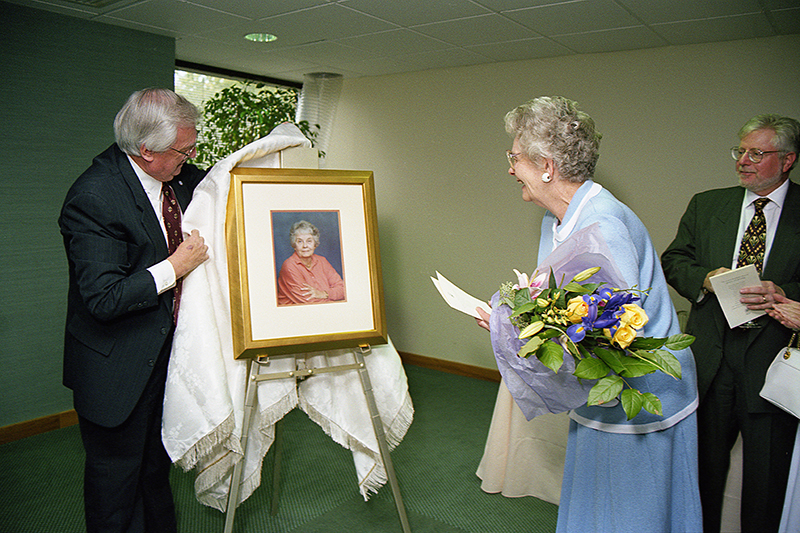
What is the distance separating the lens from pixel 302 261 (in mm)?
2068

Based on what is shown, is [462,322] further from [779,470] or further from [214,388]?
[214,388]

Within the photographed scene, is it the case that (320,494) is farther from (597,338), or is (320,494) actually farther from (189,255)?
(597,338)

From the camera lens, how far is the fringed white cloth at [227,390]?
6.38 ft

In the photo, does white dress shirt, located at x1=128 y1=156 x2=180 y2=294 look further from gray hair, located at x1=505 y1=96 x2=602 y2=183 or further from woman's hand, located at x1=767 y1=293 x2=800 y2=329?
woman's hand, located at x1=767 y1=293 x2=800 y2=329

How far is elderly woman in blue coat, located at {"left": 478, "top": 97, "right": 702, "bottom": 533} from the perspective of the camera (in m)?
1.57

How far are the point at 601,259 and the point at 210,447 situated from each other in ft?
4.45

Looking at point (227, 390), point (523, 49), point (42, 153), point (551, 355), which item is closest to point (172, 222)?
point (227, 390)

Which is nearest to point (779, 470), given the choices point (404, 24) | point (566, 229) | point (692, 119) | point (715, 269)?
point (715, 269)

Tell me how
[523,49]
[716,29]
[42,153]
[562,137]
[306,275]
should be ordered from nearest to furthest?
[562,137] → [306,275] → [716,29] → [42,153] → [523,49]

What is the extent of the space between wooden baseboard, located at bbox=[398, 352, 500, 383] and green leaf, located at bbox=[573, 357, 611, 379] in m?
3.50

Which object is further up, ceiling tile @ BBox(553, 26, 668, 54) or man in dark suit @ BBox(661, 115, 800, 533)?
ceiling tile @ BBox(553, 26, 668, 54)

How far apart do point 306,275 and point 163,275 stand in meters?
0.45

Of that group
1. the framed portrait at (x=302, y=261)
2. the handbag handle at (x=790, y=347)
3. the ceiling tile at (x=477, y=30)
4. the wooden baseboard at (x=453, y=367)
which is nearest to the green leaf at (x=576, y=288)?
the framed portrait at (x=302, y=261)

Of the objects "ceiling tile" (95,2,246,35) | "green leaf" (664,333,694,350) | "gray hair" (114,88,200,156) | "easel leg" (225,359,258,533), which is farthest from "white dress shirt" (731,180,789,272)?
"ceiling tile" (95,2,246,35)
